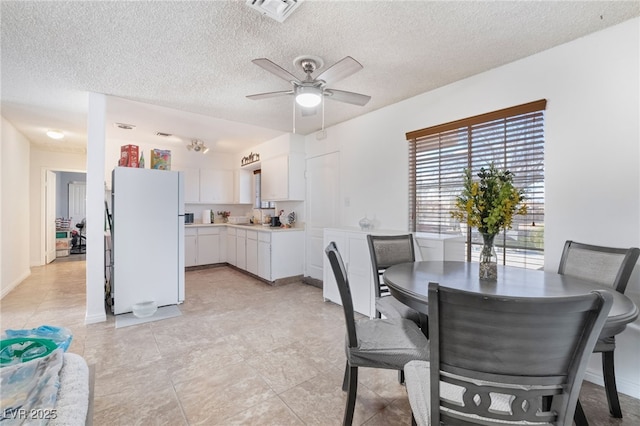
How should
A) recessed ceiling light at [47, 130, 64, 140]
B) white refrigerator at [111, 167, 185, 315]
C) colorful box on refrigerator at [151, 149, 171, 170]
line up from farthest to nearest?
recessed ceiling light at [47, 130, 64, 140] < colorful box on refrigerator at [151, 149, 171, 170] < white refrigerator at [111, 167, 185, 315]

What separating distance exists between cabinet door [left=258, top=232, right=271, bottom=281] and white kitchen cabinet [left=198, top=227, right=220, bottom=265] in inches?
63.4

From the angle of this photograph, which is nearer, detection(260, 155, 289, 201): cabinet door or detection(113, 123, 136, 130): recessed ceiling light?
detection(113, 123, 136, 130): recessed ceiling light

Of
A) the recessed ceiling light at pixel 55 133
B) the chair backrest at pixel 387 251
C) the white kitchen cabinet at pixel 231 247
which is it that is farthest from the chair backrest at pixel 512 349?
the recessed ceiling light at pixel 55 133

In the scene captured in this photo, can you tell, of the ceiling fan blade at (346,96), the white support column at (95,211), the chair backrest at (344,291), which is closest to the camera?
the chair backrest at (344,291)

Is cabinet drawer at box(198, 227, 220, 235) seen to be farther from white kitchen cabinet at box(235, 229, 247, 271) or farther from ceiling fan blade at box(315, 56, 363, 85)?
ceiling fan blade at box(315, 56, 363, 85)

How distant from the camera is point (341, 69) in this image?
6.68 feet

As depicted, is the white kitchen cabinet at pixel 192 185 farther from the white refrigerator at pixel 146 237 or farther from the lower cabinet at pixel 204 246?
the white refrigerator at pixel 146 237

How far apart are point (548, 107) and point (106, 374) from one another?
12.9 ft

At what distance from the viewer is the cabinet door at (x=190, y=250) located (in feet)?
18.5

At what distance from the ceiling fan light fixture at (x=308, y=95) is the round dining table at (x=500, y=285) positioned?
1475 millimetres

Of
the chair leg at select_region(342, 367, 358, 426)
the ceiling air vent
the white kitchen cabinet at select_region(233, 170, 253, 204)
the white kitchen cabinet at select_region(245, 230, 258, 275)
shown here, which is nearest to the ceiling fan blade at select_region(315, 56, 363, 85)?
the ceiling air vent

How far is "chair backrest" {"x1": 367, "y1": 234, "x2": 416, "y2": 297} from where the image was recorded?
96.1 inches

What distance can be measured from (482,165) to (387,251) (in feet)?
4.05

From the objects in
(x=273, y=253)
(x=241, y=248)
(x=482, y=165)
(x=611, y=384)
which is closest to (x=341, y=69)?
(x=482, y=165)
